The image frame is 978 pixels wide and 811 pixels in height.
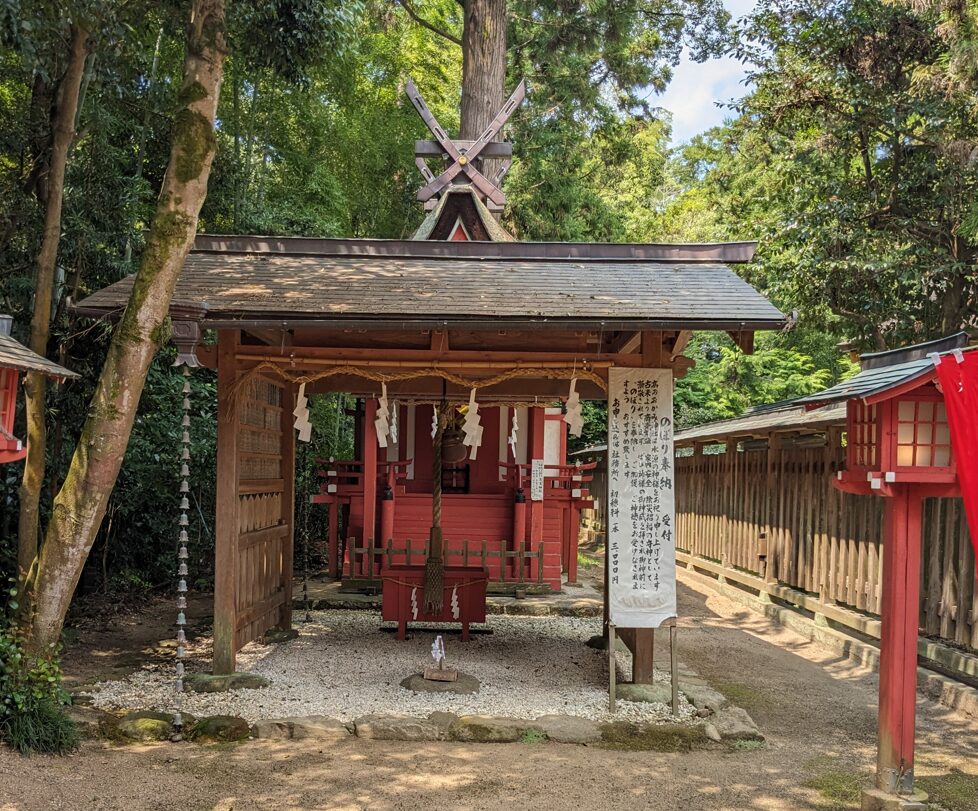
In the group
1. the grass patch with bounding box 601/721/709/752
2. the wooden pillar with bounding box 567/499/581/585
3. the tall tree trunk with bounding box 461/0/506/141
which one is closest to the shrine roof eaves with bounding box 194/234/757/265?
the grass patch with bounding box 601/721/709/752

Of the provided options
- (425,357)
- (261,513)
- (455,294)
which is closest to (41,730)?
(261,513)

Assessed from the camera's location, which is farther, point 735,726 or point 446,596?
point 446,596

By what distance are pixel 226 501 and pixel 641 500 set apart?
3643 mm

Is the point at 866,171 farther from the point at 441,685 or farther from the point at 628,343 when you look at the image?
the point at 441,685

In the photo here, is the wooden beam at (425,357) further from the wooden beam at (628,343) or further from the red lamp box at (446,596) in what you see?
the red lamp box at (446,596)

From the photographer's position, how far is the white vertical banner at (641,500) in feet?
22.9

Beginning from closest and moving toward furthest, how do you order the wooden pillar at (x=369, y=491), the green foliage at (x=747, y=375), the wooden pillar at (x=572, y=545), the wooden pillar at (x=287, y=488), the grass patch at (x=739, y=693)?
1. the grass patch at (x=739, y=693)
2. the wooden pillar at (x=287, y=488)
3. the wooden pillar at (x=369, y=491)
4. the wooden pillar at (x=572, y=545)
5. the green foliage at (x=747, y=375)

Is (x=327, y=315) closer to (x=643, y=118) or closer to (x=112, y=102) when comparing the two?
(x=112, y=102)

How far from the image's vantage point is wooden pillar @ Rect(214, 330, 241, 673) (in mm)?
7156

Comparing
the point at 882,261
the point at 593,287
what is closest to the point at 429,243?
the point at 593,287

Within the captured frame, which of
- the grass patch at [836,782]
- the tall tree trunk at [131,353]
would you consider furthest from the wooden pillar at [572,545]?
the tall tree trunk at [131,353]

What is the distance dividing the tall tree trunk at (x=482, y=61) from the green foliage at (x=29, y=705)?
1186 cm

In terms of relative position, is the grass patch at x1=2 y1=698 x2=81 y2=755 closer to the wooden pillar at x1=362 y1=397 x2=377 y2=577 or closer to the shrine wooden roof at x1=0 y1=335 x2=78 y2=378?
the shrine wooden roof at x1=0 y1=335 x2=78 y2=378

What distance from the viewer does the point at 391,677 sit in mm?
7766
